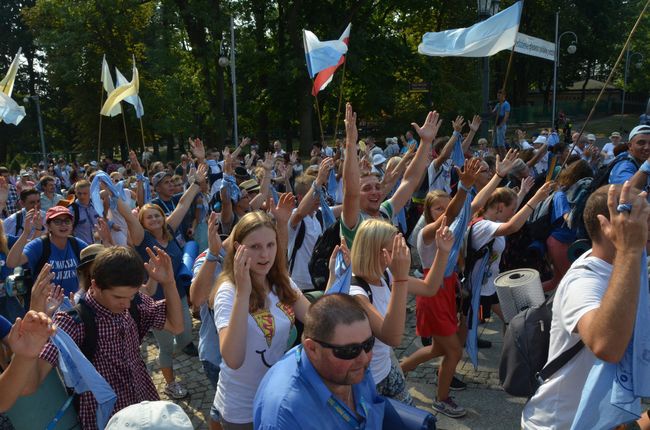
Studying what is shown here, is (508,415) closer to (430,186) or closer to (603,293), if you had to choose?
(603,293)

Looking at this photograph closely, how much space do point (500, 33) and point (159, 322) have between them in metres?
6.89

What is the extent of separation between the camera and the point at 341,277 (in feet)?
9.43

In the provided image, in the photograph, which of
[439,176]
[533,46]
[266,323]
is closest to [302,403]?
[266,323]

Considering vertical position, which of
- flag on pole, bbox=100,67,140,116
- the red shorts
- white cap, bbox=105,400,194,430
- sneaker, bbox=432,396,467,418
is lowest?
sneaker, bbox=432,396,467,418

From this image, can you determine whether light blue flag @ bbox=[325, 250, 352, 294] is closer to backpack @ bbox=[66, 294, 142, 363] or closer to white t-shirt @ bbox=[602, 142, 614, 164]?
backpack @ bbox=[66, 294, 142, 363]

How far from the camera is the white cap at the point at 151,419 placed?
1.82 metres

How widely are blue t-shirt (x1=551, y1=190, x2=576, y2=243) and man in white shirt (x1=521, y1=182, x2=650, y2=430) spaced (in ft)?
10.6

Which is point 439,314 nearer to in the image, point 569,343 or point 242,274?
point 569,343

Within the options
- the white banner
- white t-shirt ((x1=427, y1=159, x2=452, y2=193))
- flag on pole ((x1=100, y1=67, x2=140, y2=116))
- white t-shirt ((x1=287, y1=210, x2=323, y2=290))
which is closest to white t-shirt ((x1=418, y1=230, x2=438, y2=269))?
white t-shirt ((x1=287, y1=210, x2=323, y2=290))

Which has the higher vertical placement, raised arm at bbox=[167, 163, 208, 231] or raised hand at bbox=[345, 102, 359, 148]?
raised hand at bbox=[345, 102, 359, 148]

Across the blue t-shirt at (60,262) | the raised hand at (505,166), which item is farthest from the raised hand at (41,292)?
the raised hand at (505,166)

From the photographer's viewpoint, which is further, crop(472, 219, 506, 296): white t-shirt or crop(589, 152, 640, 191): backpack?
crop(589, 152, 640, 191): backpack

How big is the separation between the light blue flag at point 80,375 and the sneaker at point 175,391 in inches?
90.7

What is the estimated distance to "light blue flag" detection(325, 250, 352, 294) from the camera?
2.78 m
